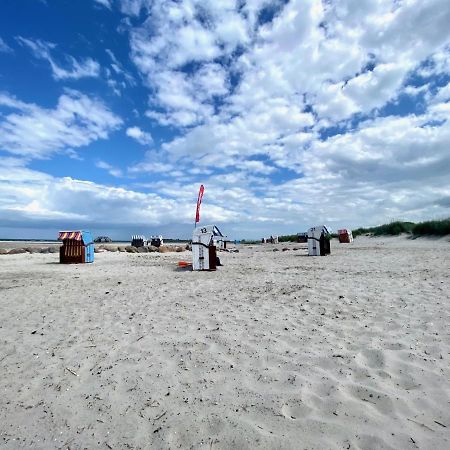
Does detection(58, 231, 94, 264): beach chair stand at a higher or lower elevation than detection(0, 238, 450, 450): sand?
higher

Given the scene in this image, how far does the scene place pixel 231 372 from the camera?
332cm

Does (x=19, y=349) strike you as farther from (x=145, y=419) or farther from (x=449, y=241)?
(x=449, y=241)

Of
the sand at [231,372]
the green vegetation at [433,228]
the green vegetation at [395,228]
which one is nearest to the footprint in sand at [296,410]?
the sand at [231,372]

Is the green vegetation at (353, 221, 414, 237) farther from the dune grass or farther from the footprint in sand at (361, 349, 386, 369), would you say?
the footprint in sand at (361, 349, 386, 369)

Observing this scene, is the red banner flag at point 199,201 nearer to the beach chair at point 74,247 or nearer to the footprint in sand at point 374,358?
the beach chair at point 74,247

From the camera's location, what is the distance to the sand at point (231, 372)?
2426mm

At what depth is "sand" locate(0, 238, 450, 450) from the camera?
2.43 m

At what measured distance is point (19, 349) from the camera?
4.17m

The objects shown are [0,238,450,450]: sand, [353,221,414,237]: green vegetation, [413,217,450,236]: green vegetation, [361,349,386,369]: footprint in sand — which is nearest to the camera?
[0,238,450,450]: sand

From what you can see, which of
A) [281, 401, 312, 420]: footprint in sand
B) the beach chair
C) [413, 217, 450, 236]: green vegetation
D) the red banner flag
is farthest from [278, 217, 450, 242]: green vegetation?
[281, 401, 312, 420]: footprint in sand

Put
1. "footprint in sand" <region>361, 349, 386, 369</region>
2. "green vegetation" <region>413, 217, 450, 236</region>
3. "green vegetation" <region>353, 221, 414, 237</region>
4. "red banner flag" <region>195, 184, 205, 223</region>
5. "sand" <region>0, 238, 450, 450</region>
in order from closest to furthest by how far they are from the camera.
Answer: "sand" <region>0, 238, 450, 450</region>
"footprint in sand" <region>361, 349, 386, 369</region>
"red banner flag" <region>195, 184, 205, 223</region>
"green vegetation" <region>413, 217, 450, 236</region>
"green vegetation" <region>353, 221, 414, 237</region>

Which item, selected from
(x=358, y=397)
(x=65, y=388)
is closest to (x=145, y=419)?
(x=65, y=388)

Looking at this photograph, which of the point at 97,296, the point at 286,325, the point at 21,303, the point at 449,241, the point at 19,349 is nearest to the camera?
the point at 19,349

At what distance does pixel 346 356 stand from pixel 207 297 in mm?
3574
